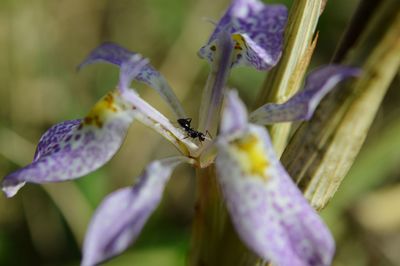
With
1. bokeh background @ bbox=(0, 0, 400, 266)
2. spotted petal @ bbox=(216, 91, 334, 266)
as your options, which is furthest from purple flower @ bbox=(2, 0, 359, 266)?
bokeh background @ bbox=(0, 0, 400, 266)

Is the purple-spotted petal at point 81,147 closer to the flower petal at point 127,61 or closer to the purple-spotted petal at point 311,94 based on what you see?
the flower petal at point 127,61

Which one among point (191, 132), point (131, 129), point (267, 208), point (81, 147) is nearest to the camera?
point (267, 208)

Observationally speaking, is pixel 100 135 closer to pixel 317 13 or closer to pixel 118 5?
pixel 317 13

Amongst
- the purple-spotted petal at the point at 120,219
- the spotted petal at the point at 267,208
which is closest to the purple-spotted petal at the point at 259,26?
the spotted petal at the point at 267,208

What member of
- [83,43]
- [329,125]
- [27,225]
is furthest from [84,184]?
[329,125]

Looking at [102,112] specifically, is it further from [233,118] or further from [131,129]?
[131,129]

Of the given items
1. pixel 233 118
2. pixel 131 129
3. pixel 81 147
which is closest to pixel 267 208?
pixel 233 118
